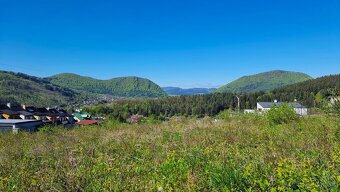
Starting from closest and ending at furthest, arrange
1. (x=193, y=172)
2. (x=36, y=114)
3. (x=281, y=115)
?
1. (x=193, y=172)
2. (x=281, y=115)
3. (x=36, y=114)

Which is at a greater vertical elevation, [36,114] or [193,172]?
[193,172]

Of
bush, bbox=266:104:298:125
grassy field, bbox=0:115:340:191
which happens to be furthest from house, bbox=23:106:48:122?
grassy field, bbox=0:115:340:191

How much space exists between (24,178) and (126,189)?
6.65 feet

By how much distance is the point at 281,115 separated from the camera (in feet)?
48.5

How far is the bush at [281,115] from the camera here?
48.3 ft

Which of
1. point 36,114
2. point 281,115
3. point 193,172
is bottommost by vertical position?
point 36,114

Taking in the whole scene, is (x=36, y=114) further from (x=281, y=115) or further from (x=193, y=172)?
(x=193, y=172)

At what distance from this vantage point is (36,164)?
6.34 metres

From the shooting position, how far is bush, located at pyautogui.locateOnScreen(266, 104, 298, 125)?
48.3 feet

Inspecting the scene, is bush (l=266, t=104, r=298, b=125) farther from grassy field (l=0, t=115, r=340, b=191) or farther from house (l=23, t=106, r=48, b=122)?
house (l=23, t=106, r=48, b=122)

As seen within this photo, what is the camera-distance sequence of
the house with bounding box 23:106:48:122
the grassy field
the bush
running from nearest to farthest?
the grassy field
the bush
the house with bounding box 23:106:48:122

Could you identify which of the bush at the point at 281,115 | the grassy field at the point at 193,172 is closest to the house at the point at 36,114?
the bush at the point at 281,115

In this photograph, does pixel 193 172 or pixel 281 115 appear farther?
pixel 281 115

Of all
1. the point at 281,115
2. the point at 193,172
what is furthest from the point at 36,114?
the point at 193,172
